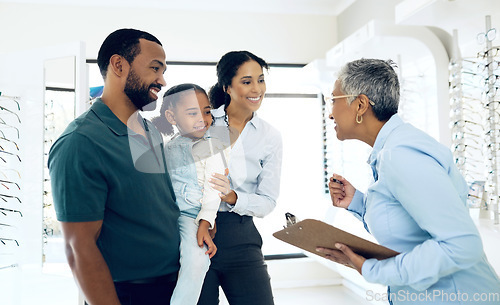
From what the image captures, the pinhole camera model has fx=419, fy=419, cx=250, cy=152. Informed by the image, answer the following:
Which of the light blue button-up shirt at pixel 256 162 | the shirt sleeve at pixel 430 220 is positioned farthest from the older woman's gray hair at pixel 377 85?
the light blue button-up shirt at pixel 256 162

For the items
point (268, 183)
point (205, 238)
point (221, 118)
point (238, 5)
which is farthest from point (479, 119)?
point (238, 5)

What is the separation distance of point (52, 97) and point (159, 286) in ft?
5.65

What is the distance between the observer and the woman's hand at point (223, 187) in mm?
1447

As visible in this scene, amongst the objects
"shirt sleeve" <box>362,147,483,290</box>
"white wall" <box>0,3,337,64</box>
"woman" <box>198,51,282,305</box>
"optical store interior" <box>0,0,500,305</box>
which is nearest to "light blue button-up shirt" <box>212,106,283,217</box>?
"woman" <box>198,51,282,305</box>

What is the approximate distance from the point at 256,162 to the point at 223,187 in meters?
0.22

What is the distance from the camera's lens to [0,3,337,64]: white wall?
3740 millimetres

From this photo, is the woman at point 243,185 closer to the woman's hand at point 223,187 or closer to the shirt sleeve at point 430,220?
the woman's hand at point 223,187

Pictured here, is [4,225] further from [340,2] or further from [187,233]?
[340,2]

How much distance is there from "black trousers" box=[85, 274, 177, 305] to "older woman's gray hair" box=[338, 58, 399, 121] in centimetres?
77

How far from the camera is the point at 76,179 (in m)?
0.95

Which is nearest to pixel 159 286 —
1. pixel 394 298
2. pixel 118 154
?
pixel 118 154

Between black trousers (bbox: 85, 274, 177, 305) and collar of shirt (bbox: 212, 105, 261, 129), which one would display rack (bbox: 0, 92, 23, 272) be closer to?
collar of shirt (bbox: 212, 105, 261, 129)

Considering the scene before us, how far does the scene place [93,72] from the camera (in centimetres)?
386

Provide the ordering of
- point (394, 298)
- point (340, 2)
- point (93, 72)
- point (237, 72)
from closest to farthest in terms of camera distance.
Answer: point (394, 298)
point (237, 72)
point (93, 72)
point (340, 2)
